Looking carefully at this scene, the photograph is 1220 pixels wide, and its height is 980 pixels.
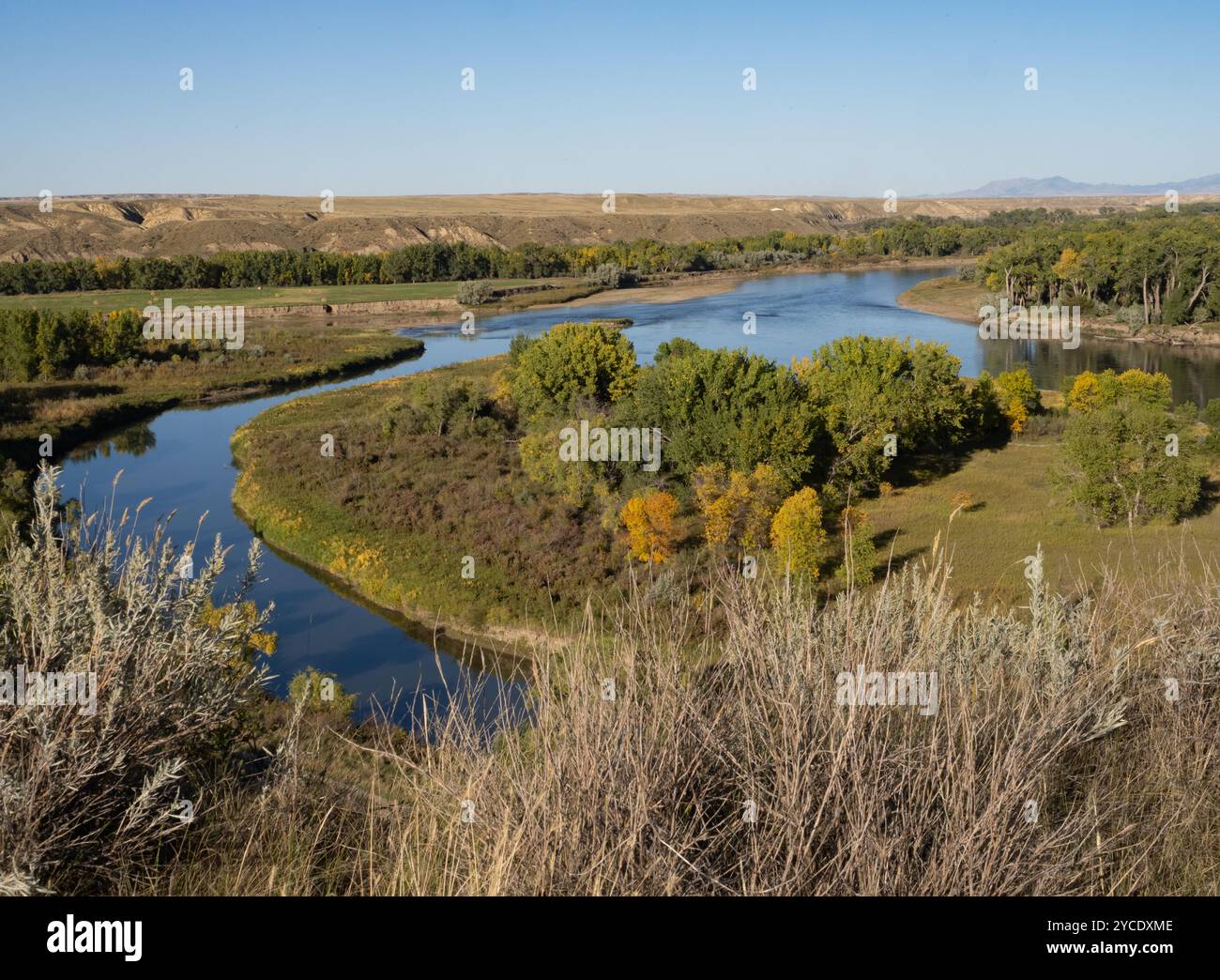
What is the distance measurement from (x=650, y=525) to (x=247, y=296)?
83900 mm

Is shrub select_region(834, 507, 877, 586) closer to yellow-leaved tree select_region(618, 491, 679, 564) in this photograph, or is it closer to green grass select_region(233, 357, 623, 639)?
yellow-leaved tree select_region(618, 491, 679, 564)

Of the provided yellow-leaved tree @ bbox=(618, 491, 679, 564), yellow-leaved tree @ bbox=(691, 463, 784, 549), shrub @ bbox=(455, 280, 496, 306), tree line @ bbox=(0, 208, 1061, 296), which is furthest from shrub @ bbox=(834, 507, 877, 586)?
tree line @ bbox=(0, 208, 1061, 296)

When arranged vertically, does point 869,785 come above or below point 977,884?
above

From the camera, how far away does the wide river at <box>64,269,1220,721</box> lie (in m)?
21.7

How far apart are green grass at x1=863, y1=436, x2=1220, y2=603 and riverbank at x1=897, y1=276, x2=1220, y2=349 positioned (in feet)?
121

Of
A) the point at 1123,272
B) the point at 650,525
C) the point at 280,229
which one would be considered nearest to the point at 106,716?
the point at 650,525

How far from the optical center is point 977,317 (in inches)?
3024

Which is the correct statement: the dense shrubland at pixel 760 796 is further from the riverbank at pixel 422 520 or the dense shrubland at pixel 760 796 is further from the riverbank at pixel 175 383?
the riverbank at pixel 175 383

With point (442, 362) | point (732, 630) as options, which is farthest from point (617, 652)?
point (442, 362)

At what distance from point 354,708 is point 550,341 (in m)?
25.5

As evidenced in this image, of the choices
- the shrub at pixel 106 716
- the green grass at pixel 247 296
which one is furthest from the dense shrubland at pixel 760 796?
the green grass at pixel 247 296
